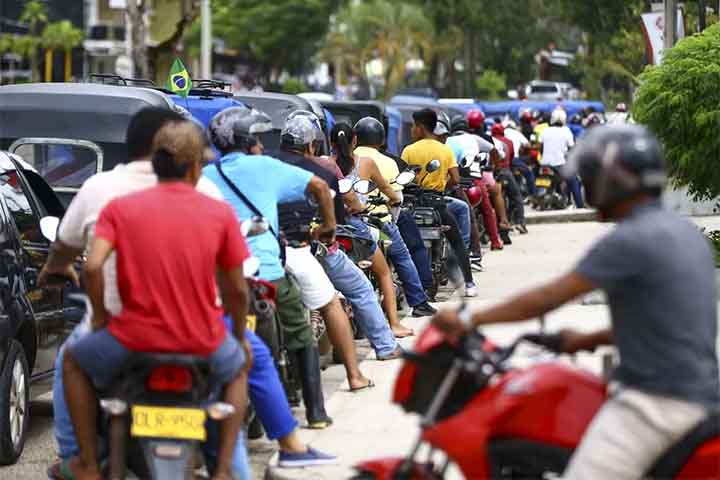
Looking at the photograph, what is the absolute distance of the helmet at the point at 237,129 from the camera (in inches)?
321

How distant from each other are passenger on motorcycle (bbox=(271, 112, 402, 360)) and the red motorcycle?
3.88 metres

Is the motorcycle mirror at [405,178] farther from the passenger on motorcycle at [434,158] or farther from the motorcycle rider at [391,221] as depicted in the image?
the passenger on motorcycle at [434,158]

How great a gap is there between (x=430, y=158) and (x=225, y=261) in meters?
9.16

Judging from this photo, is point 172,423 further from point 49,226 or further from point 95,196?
point 49,226

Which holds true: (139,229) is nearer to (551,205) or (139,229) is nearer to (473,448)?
(473,448)

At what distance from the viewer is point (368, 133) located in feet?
42.6

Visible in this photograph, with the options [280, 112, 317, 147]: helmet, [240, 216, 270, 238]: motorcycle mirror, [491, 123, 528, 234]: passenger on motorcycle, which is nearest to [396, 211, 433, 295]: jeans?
[280, 112, 317, 147]: helmet

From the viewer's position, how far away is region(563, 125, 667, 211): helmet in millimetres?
5020

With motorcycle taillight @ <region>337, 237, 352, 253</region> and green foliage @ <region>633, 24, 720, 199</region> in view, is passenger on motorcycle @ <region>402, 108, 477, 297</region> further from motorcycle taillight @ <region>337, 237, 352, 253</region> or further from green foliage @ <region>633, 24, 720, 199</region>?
motorcycle taillight @ <region>337, 237, 352, 253</region>

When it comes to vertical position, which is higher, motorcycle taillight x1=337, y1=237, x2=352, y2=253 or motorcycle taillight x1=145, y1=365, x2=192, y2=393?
motorcycle taillight x1=145, y1=365, x2=192, y2=393

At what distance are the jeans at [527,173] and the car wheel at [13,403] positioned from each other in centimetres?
1871

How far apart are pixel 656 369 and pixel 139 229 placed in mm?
2077

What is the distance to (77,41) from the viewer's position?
7125 centimetres

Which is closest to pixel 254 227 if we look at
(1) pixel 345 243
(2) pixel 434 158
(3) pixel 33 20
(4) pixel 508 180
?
(1) pixel 345 243
